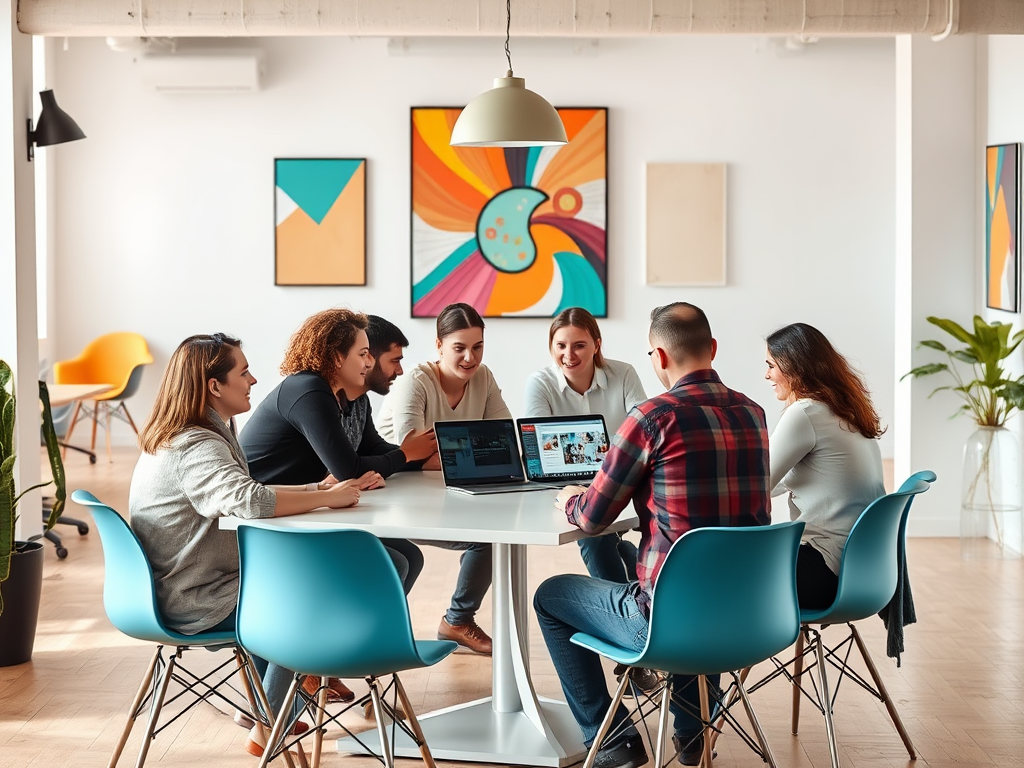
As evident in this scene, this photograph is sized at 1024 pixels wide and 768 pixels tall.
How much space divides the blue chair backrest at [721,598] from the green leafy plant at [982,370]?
3400 millimetres

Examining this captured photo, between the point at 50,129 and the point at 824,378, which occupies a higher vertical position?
the point at 50,129

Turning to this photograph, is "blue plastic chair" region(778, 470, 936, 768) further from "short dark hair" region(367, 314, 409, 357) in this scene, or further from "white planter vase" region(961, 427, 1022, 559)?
"white planter vase" region(961, 427, 1022, 559)

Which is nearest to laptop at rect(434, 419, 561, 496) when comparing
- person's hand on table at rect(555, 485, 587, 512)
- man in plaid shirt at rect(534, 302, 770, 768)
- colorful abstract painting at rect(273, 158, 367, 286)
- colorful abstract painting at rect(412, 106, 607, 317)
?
person's hand on table at rect(555, 485, 587, 512)

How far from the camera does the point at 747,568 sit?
265 cm

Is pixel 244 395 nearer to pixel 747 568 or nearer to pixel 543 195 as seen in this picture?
pixel 747 568

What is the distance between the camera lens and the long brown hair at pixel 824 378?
336cm

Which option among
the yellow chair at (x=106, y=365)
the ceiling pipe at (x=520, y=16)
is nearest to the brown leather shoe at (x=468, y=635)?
the ceiling pipe at (x=520, y=16)

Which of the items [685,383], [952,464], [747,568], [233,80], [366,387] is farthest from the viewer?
[233,80]

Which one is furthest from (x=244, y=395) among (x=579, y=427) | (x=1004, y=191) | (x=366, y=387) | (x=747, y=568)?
(x=1004, y=191)

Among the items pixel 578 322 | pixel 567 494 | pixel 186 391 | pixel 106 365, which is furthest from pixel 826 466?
pixel 106 365

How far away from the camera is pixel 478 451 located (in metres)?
3.69

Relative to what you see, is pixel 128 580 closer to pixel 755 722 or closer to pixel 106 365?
pixel 755 722

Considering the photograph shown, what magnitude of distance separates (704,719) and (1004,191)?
395 centimetres

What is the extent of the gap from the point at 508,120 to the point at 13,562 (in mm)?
2351
